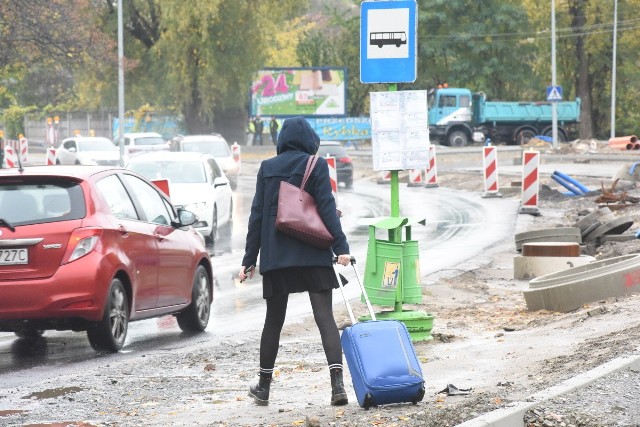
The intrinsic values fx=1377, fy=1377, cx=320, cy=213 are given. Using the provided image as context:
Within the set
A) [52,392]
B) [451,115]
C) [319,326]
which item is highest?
[451,115]

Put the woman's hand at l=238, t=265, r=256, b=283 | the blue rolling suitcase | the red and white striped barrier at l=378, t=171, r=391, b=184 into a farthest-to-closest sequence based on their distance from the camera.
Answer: the red and white striped barrier at l=378, t=171, r=391, b=184 → the woman's hand at l=238, t=265, r=256, b=283 → the blue rolling suitcase

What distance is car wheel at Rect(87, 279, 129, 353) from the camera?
10.5 meters

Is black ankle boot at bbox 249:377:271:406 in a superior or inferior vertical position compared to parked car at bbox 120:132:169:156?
inferior

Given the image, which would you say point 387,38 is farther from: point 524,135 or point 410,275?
point 524,135

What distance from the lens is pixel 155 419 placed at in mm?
7457

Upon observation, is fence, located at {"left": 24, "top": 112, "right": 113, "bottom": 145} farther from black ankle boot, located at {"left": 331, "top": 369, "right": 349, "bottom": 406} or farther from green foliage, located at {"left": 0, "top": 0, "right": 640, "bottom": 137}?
black ankle boot, located at {"left": 331, "top": 369, "right": 349, "bottom": 406}

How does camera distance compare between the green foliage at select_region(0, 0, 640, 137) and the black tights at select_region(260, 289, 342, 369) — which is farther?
the green foliage at select_region(0, 0, 640, 137)

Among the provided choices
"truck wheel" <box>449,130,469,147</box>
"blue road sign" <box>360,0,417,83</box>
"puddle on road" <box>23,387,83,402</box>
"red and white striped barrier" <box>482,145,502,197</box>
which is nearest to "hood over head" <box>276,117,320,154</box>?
"puddle on road" <box>23,387,83,402</box>

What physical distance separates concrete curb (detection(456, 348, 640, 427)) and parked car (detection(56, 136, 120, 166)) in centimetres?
4300

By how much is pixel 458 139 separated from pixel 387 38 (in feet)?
201

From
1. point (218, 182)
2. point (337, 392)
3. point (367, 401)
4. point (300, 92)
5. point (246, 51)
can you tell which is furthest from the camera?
point (300, 92)

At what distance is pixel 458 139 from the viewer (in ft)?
236

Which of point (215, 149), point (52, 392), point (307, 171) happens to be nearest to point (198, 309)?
point (52, 392)

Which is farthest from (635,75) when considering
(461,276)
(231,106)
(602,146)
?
(461,276)
